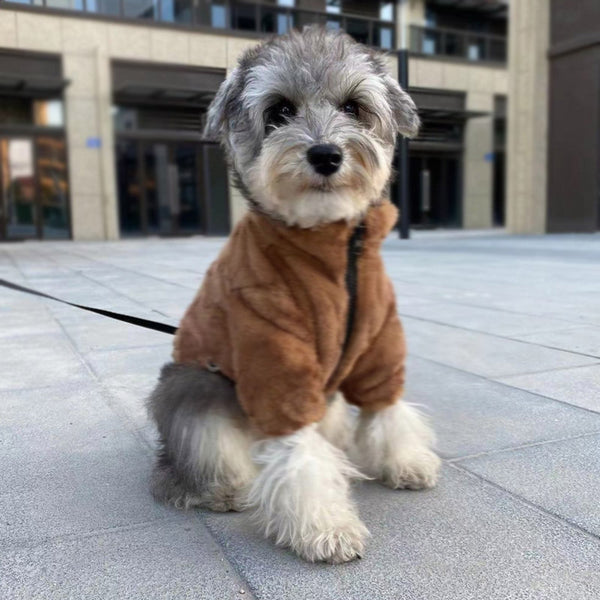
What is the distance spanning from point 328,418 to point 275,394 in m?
0.65

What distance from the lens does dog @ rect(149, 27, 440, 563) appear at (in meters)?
2.14

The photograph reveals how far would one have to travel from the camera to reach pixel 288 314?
2164 millimetres

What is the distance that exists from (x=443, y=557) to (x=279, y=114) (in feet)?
5.28

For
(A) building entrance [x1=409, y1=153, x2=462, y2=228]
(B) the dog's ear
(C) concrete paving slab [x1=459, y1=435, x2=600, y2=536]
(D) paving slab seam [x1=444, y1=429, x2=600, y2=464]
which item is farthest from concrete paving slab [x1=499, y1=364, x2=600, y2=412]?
(A) building entrance [x1=409, y1=153, x2=462, y2=228]

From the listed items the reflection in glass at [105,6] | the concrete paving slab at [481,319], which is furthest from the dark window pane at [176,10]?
the concrete paving slab at [481,319]

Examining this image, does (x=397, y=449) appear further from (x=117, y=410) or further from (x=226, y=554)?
(x=117, y=410)

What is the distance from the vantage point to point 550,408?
3.43 metres

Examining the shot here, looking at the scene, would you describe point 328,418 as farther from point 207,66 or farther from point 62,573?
point 207,66

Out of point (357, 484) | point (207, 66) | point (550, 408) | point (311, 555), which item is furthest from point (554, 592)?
point (207, 66)

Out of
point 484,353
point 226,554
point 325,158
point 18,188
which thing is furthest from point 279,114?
point 18,188

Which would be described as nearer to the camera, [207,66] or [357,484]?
[357,484]

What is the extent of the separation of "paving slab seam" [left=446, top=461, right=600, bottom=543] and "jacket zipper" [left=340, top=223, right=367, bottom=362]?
0.87m

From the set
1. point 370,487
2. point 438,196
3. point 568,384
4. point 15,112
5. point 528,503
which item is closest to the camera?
point 528,503

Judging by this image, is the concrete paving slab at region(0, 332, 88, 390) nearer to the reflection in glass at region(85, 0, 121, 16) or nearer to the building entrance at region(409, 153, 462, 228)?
the reflection in glass at region(85, 0, 121, 16)
